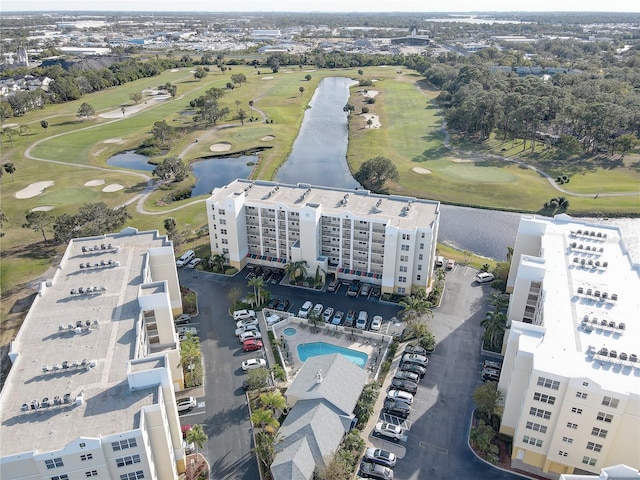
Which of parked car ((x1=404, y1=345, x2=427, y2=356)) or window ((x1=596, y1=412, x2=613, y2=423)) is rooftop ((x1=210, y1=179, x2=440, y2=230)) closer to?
parked car ((x1=404, y1=345, x2=427, y2=356))

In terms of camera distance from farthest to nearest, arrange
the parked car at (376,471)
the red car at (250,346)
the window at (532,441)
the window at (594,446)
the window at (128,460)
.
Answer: the red car at (250,346), the parked car at (376,471), the window at (532,441), the window at (594,446), the window at (128,460)

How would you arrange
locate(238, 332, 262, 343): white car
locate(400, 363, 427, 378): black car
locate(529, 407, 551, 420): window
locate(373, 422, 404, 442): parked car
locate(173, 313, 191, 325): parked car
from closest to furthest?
locate(529, 407, 551, 420): window, locate(373, 422, 404, 442): parked car, locate(400, 363, 427, 378): black car, locate(238, 332, 262, 343): white car, locate(173, 313, 191, 325): parked car

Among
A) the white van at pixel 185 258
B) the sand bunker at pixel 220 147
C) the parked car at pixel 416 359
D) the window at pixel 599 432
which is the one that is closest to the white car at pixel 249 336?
the parked car at pixel 416 359

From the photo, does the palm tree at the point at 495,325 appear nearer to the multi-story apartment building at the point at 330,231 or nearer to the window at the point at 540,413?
the multi-story apartment building at the point at 330,231

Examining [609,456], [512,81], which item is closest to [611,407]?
[609,456]

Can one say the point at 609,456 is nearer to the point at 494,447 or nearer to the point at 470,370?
the point at 494,447

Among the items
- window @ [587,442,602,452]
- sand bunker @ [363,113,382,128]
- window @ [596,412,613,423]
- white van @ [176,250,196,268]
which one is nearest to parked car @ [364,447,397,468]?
window @ [587,442,602,452]
